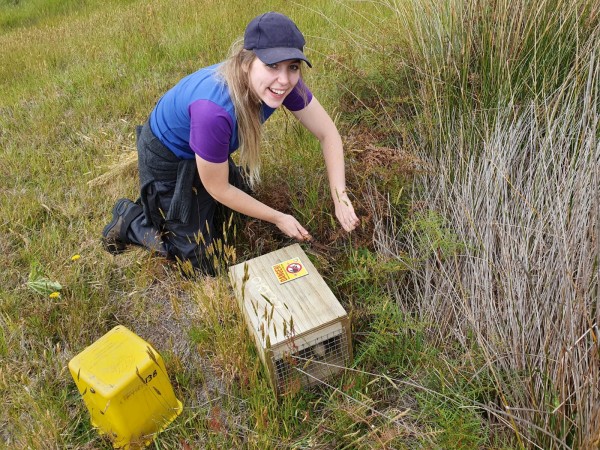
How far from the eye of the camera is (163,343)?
7.81ft

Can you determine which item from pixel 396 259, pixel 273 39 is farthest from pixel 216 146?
pixel 396 259

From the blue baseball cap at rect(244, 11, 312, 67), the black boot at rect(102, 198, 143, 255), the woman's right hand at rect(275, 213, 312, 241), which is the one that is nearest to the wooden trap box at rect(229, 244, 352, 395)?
the woman's right hand at rect(275, 213, 312, 241)

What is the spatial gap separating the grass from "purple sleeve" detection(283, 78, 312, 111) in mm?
414

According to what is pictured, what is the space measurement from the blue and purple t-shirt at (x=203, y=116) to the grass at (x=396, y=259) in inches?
19.9

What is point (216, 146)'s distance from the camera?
7.31ft

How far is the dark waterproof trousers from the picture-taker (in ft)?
8.62

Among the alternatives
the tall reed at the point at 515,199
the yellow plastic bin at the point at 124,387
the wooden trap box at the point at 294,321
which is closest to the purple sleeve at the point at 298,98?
the tall reed at the point at 515,199

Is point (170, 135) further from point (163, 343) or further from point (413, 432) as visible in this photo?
point (413, 432)

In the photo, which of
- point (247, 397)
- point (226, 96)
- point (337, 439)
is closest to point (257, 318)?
point (247, 397)

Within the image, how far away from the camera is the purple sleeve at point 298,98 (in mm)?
2477

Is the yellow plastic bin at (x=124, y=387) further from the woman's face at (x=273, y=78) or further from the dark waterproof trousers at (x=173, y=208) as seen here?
the woman's face at (x=273, y=78)

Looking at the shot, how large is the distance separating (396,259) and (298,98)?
90 cm

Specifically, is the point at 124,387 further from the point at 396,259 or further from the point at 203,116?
the point at 396,259

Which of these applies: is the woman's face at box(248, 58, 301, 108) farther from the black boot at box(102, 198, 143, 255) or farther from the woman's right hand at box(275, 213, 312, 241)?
the black boot at box(102, 198, 143, 255)
